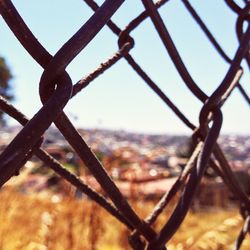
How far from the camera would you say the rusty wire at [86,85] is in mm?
235

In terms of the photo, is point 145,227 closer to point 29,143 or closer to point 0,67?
point 29,143

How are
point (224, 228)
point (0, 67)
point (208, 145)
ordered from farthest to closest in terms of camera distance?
point (0, 67), point (224, 228), point (208, 145)

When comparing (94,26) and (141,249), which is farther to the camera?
(141,249)

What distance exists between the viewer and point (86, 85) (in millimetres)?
337

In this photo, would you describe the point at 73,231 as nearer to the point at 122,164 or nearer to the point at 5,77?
the point at 122,164

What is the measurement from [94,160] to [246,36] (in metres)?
0.21

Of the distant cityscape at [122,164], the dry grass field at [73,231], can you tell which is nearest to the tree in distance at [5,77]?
the distant cityscape at [122,164]

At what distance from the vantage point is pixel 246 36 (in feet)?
1.42

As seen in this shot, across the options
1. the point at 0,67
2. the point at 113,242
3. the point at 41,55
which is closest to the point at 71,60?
the point at 41,55

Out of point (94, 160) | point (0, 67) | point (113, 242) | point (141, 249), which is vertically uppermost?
point (94, 160)

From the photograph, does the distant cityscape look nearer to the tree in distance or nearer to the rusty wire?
the rusty wire

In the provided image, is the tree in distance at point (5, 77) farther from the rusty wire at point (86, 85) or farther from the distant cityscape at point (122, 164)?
the rusty wire at point (86, 85)

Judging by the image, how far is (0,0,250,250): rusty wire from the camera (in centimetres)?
23

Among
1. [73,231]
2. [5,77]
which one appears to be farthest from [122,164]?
[5,77]
